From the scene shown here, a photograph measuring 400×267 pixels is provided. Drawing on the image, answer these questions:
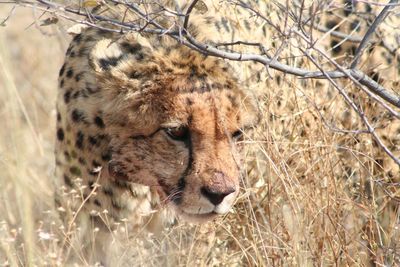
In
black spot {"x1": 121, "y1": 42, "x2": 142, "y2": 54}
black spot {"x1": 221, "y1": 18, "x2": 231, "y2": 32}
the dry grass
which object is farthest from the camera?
black spot {"x1": 221, "y1": 18, "x2": 231, "y2": 32}

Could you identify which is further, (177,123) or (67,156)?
(67,156)

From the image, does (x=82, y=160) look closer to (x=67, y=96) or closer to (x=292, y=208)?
(x=67, y=96)

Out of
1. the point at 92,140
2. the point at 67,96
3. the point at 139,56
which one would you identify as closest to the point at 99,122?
the point at 92,140

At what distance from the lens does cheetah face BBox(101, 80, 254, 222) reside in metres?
3.29

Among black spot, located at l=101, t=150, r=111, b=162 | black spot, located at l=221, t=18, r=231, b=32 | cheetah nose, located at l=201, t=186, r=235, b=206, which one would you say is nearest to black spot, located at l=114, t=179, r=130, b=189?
black spot, located at l=101, t=150, r=111, b=162

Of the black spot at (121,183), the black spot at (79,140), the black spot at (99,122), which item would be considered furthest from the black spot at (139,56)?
the black spot at (121,183)

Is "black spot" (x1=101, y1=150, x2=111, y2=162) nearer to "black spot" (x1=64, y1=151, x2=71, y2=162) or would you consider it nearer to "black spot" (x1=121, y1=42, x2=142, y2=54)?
"black spot" (x1=64, y1=151, x2=71, y2=162)

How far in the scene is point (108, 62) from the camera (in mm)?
3463

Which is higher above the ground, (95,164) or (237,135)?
(237,135)

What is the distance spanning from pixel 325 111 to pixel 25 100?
A: 3028 mm

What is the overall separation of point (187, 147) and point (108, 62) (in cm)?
43

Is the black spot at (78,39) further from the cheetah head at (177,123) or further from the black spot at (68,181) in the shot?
the black spot at (68,181)

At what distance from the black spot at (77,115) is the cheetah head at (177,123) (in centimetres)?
11

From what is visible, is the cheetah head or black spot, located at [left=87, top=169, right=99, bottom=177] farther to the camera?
black spot, located at [left=87, top=169, right=99, bottom=177]
